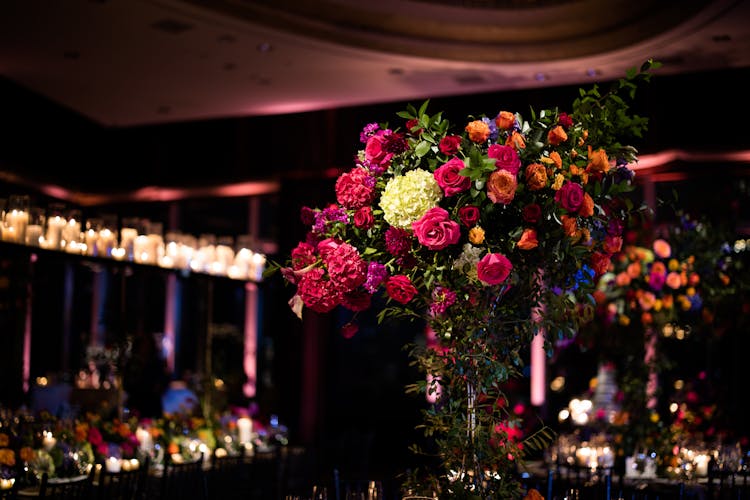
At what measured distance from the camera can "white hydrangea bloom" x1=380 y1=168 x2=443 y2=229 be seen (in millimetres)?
2541

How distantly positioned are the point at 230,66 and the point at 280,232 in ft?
6.67

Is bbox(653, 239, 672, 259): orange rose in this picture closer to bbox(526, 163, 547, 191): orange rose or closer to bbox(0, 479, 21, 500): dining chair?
bbox(526, 163, 547, 191): orange rose

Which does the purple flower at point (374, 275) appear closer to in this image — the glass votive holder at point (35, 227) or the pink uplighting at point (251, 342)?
the glass votive holder at point (35, 227)

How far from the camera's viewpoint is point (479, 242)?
254 cm

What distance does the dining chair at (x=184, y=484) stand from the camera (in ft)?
14.4

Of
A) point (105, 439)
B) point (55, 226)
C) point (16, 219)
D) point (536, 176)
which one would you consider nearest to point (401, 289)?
point (536, 176)

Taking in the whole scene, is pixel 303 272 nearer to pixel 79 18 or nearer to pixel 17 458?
pixel 17 458

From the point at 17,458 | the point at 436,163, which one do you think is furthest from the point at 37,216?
the point at 436,163

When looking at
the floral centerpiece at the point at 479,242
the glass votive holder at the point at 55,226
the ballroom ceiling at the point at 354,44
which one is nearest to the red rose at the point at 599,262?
the floral centerpiece at the point at 479,242

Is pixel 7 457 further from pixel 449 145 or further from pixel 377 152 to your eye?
pixel 449 145

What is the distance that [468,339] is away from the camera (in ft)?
8.66

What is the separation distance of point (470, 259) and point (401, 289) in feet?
0.69

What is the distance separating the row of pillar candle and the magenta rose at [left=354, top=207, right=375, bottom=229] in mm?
3236

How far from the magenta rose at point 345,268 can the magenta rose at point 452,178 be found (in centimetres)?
33
